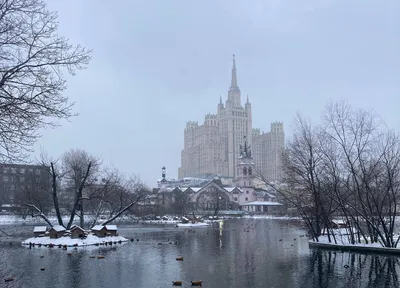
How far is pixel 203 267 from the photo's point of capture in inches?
981

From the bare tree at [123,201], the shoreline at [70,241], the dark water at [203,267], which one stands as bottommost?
the dark water at [203,267]

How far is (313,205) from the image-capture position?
117 ft

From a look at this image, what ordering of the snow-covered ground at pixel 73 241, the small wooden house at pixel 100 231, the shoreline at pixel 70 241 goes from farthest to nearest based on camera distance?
1. the small wooden house at pixel 100 231
2. the snow-covered ground at pixel 73 241
3. the shoreline at pixel 70 241

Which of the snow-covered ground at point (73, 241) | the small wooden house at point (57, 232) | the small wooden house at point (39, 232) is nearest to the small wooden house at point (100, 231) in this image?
the snow-covered ground at point (73, 241)

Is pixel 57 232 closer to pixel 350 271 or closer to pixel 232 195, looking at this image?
pixel 350 271

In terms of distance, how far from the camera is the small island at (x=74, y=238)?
37.5 meters

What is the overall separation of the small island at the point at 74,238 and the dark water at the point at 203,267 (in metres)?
2.44

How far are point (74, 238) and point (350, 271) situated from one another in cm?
2422

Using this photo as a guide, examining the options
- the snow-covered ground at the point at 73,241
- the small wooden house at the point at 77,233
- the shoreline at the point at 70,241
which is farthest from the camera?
the small wooden house at the point at 77,233

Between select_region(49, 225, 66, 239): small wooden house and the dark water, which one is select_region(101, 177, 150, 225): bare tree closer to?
select_region(49, 225, 66, 239): small wooden house

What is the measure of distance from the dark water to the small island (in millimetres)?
2443

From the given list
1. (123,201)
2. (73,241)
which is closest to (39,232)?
(73,241)

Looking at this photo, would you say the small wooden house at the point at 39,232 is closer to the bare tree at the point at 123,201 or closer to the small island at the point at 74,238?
the small island at the point at 74,238

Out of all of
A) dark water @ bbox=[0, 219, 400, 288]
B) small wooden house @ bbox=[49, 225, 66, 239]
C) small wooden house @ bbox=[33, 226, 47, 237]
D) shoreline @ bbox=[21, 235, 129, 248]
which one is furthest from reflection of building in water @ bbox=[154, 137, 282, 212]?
dark water @ bbox=[0, 219, 400, 288]
